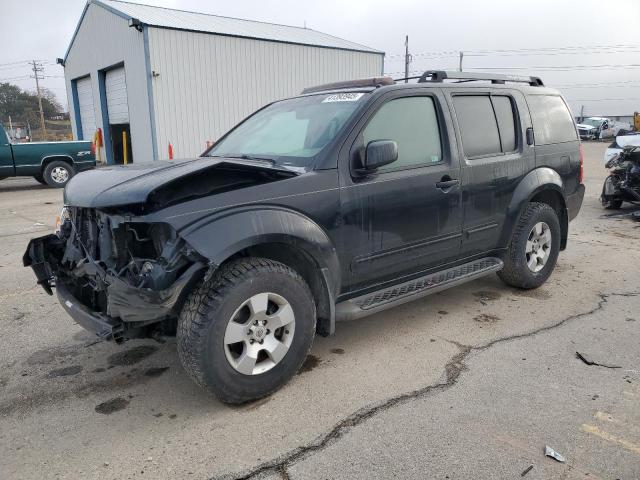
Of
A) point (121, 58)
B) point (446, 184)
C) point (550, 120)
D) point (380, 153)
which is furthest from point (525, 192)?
point (121, 58)

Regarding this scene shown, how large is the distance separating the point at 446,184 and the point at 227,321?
206 centimetres

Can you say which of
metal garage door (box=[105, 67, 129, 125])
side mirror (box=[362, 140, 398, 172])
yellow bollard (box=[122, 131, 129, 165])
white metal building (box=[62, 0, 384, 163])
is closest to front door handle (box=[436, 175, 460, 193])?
side mirror (box=[362, 140, 398, 172])

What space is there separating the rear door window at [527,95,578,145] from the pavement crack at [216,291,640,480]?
1852 millimetres

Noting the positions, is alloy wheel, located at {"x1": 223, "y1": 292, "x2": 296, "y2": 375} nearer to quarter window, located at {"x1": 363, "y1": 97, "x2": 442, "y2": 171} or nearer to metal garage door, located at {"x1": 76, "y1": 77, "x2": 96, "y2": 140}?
quarter window, located at {"x1": 363, "y1": 97, "x2": 442, "y2": 171}

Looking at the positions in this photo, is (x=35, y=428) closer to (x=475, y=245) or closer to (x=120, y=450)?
(x=120, y=450)

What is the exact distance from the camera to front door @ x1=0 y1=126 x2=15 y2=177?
43.5 ft

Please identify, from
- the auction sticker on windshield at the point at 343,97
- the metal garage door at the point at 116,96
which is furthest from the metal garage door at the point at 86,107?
the auction sticker on windshield at the point at 343,97

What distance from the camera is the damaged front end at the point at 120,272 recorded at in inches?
107

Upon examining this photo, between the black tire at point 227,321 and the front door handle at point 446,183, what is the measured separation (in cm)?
144

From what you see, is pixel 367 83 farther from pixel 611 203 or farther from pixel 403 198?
pixel 611 203

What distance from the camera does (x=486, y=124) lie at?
Answer: 4.43 meters

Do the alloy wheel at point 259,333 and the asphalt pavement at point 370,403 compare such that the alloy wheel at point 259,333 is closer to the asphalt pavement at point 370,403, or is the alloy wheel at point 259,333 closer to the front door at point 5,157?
the asphalt pavement at point 370,403

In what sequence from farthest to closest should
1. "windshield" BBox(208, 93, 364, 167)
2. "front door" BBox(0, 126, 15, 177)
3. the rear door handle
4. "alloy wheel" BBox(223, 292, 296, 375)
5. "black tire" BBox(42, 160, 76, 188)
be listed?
1. "black tire" BBox(42, 160, 76, 188)
2. "front door" BBox(0, 126, 15, 177)
3. the rear door handle
4. "windshield" BBox(208, 93, 364, 167)
5. "alloy wheel" BBox(223, 292, 296, 375)

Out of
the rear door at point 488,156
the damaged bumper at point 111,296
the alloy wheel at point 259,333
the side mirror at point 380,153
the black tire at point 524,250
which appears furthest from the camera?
the black tire at point 524,250
